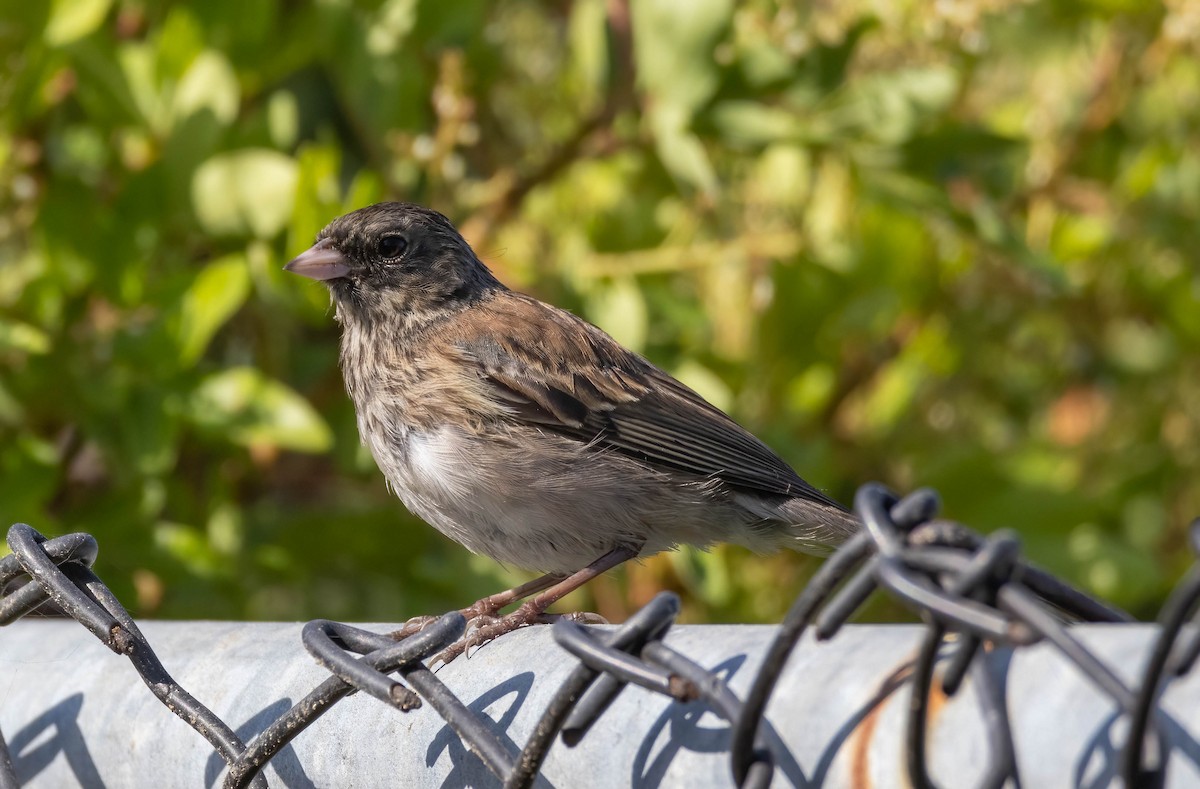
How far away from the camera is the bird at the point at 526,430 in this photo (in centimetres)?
247

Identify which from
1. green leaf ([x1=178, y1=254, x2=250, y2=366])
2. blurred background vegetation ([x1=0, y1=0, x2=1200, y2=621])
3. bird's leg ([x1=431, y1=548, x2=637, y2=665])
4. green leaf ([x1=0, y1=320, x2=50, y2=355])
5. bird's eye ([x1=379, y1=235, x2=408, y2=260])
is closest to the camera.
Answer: bird's leg ([x1=431, y1=548, x2=637, y2=665])

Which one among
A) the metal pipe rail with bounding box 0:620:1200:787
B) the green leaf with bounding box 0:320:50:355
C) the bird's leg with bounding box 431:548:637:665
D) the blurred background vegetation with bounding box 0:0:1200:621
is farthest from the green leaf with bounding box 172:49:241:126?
the metal pipe rail with bounding box 0:620:1200:787

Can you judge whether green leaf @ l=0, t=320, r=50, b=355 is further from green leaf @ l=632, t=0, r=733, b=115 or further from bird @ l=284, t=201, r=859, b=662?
green leaf @ l=632, t=0, r=733, b=115

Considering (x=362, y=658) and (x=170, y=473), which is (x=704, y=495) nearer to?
(x=170, y=473)

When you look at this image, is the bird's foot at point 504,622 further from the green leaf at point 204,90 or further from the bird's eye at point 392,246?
the green leaf at point 204,90

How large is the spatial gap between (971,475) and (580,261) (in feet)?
3.31

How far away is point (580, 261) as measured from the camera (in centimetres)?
310

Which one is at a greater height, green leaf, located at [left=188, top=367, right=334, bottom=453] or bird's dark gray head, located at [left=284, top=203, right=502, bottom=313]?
bird's dark gray head, located at [left=284, top=203, right=502, bottom=313]

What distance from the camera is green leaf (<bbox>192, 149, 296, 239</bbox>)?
2736 mm

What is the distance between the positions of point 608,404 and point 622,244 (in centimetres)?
52

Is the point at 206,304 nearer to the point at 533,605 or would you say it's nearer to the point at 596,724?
the point at 533,605

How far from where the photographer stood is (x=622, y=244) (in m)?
3.09

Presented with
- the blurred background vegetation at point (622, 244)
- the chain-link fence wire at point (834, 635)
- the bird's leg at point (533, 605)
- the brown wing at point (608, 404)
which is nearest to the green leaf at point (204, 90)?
the blurred background vegetation at point (622, 244)

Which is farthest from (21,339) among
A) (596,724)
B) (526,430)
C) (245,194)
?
(596,724)
